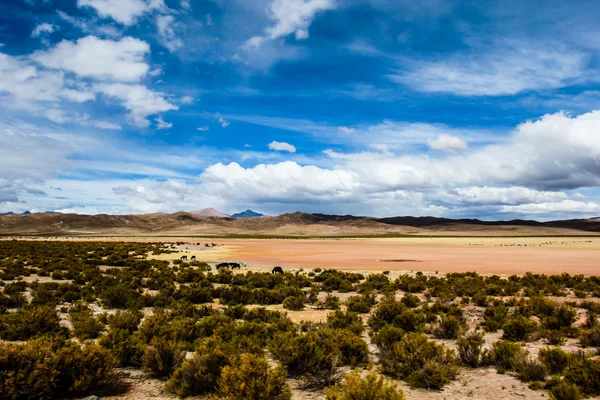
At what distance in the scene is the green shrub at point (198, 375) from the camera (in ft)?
22.3

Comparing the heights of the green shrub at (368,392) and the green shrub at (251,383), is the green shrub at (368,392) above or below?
above

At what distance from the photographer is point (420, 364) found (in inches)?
303

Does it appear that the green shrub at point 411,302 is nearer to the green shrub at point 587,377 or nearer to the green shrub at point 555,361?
the green shrub at point 555,361

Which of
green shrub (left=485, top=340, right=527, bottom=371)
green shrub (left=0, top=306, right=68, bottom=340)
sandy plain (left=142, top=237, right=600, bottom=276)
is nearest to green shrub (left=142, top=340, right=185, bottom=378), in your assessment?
green shrub (left=0, top=306, right=68, bottom=340)

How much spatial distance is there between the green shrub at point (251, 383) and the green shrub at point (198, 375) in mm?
662

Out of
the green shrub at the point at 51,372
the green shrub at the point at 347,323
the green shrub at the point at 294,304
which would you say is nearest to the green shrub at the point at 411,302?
the green shrub at the point at 294,304

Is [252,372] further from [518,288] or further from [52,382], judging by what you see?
[518,288]

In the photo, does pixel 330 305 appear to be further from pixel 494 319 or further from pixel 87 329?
pixel 87 329

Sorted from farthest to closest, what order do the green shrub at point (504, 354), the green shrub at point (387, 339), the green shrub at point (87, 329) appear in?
the green shrub at point (87, 329) < the green shrub at point (387, 339) < the green shrub at point (504, 354)

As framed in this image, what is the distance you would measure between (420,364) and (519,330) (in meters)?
4.77

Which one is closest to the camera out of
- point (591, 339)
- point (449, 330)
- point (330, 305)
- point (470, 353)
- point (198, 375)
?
point (198, 375)

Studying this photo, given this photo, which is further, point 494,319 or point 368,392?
point 494,319

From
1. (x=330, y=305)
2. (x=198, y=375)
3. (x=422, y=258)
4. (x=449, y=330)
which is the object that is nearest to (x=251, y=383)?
(x=198, y=375)

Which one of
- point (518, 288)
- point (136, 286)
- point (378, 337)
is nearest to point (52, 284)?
point (136, 286)
